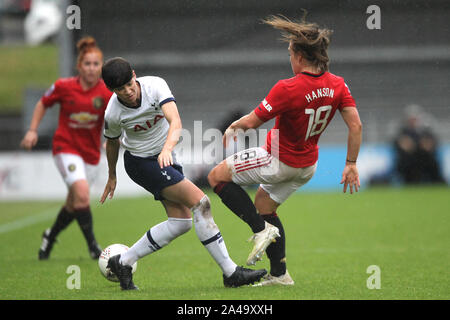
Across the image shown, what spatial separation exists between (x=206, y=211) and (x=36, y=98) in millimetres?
13588

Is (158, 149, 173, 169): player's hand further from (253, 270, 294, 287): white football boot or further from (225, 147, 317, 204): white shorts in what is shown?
(253, 270, 294, 287): white football boot

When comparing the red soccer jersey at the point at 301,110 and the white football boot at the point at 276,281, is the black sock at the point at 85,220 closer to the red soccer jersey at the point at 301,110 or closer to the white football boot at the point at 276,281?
the white football boot at the point at 276,281

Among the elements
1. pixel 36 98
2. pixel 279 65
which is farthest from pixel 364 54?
pixel 36 98

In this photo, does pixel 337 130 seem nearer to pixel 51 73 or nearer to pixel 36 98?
pixel 36 98

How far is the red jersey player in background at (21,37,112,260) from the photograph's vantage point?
7742mm

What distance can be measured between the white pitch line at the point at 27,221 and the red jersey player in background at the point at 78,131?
3197mm

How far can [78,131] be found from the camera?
7938 mm

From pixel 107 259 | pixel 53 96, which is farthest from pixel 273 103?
pixel 53 96

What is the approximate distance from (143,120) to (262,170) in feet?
3.30

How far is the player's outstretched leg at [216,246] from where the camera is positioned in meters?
5.39

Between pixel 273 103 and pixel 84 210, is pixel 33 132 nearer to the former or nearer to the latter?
pixel 84 210

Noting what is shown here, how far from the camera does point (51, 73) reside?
1223 inches

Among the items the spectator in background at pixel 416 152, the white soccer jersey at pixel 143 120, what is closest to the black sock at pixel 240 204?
the white soccer jersey at pixel 143 120
